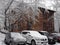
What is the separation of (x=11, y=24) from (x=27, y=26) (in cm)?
821

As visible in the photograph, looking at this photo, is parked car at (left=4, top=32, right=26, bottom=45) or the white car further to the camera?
the white car

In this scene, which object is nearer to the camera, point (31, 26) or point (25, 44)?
point (25, 44)

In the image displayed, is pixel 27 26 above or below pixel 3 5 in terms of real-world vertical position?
below

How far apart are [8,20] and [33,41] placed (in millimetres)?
12061

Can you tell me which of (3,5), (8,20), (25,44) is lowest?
(25,44)

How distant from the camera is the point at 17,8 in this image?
3400 centimetres

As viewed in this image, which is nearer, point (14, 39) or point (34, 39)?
point (14, 39)

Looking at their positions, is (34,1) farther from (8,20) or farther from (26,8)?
(8,20)

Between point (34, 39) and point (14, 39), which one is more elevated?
point (14, 39)

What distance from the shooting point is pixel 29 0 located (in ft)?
116

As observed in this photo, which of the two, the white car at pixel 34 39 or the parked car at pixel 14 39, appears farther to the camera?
the white car at pixel 34 39

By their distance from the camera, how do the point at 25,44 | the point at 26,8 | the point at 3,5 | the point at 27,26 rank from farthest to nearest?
the point at 27,26
the point at 26,8
the point at 3,5
the point at 25,44

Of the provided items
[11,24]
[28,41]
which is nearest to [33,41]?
[28,41]

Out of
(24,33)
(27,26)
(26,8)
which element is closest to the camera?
(24,33)
